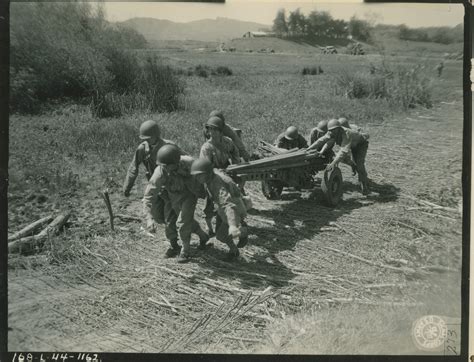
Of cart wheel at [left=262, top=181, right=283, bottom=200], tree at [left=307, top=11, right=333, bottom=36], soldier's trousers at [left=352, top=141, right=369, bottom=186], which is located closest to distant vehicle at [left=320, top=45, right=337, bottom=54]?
tree at [left=307, top=11, right=333, bottom=36]

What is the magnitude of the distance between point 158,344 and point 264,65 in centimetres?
625

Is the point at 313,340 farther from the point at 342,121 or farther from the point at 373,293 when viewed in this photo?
the point at 342,121

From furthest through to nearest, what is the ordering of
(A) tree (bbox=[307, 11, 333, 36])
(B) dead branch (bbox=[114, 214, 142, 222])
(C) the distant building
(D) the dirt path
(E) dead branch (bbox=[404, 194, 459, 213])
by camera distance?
(C) the distant building → (B) dead branch (bbox=[114, 214, 142, 222]) → (A) tree (bbox=[307, 11, 333, 36]) → (E) dead branch (bbox=[404, 194, 459, 213]) → (D) the dirt path

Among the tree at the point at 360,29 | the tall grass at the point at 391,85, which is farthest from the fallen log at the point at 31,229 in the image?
the tall grass at the point at 391,85

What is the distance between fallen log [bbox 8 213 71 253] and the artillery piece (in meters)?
2.52

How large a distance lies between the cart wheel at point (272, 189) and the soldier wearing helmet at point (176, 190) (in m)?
2.00

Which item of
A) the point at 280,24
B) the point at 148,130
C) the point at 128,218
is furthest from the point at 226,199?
the point at 280,24

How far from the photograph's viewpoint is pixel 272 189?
8.27 metres

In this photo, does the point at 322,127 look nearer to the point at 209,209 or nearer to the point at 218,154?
the point at 218,154

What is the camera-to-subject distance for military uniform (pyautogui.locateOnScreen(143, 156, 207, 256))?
20.0 feet

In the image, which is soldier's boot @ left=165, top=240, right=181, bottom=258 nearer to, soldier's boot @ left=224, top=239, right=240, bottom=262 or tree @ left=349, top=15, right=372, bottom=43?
soldier's boot @ left=224, top=239, right=240, bottom=262

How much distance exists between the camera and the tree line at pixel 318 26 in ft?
23.8

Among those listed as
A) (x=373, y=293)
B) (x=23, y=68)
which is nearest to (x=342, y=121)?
(x=373, y=293)

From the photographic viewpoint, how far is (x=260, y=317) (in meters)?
5.70
